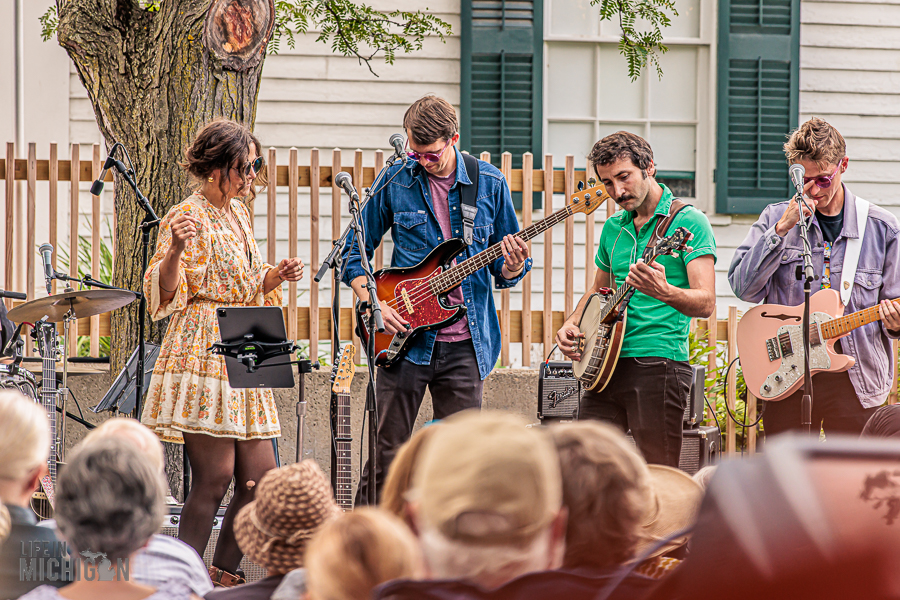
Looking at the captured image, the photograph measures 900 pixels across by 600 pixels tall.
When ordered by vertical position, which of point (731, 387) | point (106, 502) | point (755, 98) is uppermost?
point (755, 98)

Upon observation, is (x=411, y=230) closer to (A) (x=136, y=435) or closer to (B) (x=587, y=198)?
(B) (x=587, y=198)

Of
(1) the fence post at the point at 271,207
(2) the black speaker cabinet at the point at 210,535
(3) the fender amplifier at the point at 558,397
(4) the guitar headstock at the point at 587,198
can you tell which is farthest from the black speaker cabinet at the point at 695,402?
(1) the fence post at the point at 271,207

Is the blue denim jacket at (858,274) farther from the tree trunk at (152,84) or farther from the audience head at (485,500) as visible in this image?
the tree trunk at (152,84)

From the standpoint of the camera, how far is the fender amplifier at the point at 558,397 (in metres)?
5.08

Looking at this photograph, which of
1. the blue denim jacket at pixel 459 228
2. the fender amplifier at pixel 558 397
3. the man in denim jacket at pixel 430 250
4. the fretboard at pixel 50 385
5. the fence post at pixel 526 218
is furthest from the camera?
the fence post at pixel 526 218

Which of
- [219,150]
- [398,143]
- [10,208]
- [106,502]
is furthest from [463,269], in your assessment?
[10,208]

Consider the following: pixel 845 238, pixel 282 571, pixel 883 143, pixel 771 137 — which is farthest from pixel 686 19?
pixel 282 571

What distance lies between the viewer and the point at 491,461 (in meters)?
1.40

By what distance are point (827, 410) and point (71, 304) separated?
3.66 metres

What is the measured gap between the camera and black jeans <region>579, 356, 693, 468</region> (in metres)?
3.64

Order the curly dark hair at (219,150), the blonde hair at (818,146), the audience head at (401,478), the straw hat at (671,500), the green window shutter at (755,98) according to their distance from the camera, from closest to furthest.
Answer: the audience head at (401,478), the straw hat at (671,500), the curly dark hair at (219,150), the blonde hair at (818,146), the green window shutter at (755,98)

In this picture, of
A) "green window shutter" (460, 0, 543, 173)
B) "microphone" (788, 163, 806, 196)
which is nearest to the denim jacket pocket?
"microphone" (788, 163, 806, 196)

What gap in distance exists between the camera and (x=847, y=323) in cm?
387

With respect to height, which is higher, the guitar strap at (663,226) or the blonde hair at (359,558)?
the guitar strap at (663,226)
